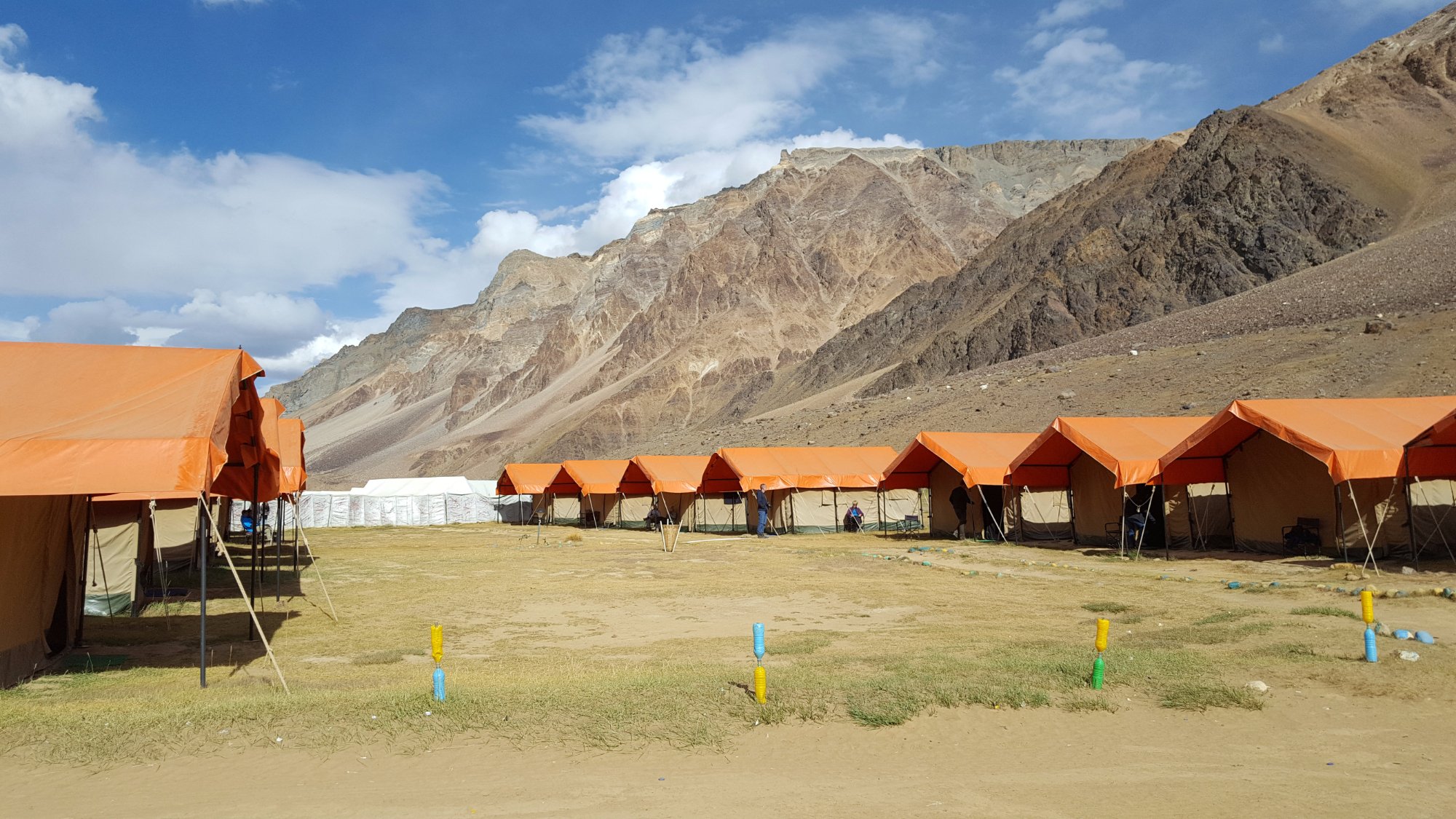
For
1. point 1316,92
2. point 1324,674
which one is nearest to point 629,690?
point 1324,674

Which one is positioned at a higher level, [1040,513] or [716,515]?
[716,515]

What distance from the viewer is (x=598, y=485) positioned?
141ft

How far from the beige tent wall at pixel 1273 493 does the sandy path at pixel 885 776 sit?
12030 mm

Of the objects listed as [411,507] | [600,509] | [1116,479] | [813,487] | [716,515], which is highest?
[411,507]

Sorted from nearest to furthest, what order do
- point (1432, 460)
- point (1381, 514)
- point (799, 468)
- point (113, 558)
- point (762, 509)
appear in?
point (113, 558), point (1432, 460), point (1381, 514), point (799, 468), point (762, 509)

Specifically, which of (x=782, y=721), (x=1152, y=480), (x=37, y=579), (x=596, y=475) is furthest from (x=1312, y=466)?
(x=596, y=475)

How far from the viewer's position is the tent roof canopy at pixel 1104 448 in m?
20.9

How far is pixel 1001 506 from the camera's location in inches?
1083

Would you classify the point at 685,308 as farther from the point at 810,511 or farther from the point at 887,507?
the point at 810,511

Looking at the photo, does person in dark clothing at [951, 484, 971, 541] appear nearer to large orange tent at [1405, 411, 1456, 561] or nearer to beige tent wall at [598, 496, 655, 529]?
large orange tent at [1405, 411, 1456, 561]

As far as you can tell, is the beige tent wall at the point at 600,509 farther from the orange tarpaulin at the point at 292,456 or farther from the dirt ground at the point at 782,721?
the dirt ground at the point at 782,721

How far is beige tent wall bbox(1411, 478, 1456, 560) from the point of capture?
16.8m

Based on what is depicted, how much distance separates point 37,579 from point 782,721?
320 inches

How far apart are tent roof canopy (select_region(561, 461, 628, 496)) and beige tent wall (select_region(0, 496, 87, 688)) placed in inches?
1224
